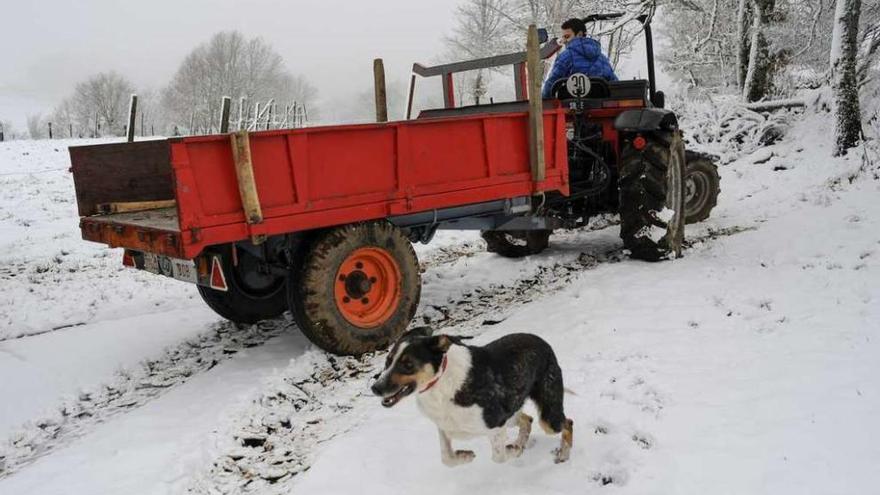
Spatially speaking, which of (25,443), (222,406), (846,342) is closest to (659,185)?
(846,342)

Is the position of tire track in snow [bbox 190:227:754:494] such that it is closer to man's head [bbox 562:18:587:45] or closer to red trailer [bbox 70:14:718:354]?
red trailer [bbox 70:14:718:354]

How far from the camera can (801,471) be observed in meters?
2.78

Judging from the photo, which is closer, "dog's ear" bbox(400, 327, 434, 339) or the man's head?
"dog's ear" bbox(400, 327, 434, 339)

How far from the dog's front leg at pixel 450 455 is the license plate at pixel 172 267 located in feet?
7.52

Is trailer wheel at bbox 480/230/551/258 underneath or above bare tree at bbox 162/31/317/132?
underneath

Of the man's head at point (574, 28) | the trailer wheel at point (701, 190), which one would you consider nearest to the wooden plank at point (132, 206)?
the man's head at point (574, 28)

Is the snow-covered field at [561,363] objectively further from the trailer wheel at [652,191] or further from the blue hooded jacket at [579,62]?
the blue hooded jacket at [579,62]

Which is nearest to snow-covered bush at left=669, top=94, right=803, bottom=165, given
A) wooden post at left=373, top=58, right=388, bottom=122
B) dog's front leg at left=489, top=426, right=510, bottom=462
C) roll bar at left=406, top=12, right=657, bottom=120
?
roll bar at left=406, top=12, right=657, bottom=120

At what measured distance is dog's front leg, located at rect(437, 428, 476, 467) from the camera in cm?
288

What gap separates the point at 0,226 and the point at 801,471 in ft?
40.8

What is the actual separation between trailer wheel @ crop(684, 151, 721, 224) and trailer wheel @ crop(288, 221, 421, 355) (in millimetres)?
4941

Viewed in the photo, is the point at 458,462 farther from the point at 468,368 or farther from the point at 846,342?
the point at 846,342

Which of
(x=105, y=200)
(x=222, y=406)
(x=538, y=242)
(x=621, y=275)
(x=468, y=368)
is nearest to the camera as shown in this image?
(x=468, y=368)

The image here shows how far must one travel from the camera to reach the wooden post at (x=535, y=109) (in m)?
5.49
